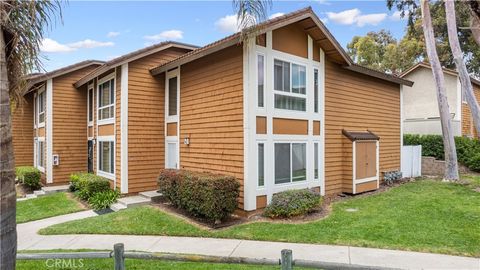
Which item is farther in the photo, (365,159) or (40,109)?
(40,109)

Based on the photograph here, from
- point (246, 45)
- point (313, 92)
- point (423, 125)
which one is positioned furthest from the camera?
point (423, 125)

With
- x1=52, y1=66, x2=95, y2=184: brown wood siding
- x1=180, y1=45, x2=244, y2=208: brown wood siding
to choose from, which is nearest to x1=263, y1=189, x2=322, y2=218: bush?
x1=180, y1=45, x2=244, y2=208: brown wood siding

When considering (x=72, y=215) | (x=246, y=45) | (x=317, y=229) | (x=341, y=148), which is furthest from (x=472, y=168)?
(x=72, y=215)

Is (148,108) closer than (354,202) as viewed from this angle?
No

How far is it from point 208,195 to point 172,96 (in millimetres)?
5565

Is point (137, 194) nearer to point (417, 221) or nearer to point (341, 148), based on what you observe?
point (341, 148)

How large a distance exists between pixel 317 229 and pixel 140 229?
4.42m

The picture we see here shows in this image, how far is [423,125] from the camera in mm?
19609

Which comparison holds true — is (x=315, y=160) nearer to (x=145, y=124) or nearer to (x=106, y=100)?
(x=145, y=124)

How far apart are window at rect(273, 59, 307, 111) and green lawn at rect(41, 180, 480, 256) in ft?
11.5

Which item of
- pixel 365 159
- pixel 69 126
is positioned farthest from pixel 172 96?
pixel 365 159

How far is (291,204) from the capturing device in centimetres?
901

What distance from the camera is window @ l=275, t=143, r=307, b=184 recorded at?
32.2 ft

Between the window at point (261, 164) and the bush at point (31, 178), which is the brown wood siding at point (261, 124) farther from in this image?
the bush at point (31, 178)
